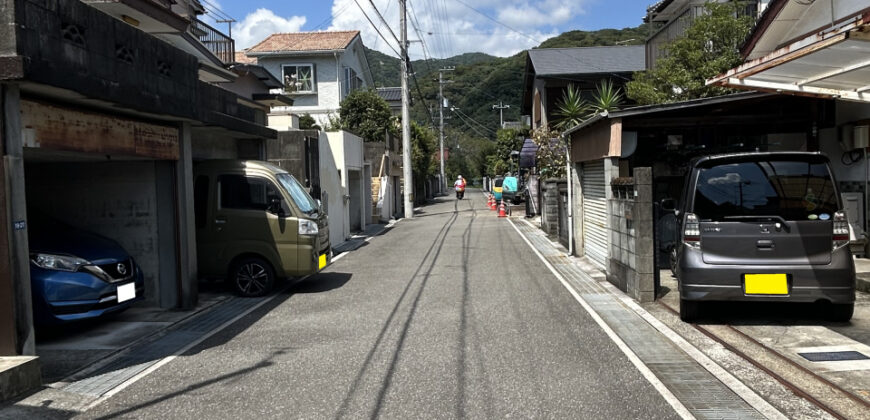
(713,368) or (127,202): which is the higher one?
(127,202)

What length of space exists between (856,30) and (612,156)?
4.55m

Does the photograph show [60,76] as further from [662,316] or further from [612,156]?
[612,156]

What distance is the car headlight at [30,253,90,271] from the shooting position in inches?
250

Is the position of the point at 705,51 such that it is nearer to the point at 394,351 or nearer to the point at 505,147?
the point at 394,351

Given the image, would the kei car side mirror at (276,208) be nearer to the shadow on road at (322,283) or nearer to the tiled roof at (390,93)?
the shadow on road at (322,283)

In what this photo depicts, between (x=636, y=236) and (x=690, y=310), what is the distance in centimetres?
150

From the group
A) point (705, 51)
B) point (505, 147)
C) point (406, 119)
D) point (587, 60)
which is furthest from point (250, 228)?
point (505, 147)

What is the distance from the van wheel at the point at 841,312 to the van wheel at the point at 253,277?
285 inches

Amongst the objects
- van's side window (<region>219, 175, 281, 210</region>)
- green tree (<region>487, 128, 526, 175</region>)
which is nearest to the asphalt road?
van's side window (<region>219, 175, 281, 210</region>)

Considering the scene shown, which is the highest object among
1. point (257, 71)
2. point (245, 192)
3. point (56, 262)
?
point (257, 71)

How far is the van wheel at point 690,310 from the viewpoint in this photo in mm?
6688

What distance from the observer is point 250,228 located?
9.41 meters

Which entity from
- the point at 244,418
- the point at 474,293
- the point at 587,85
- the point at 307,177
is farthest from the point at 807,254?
the point at 587,85

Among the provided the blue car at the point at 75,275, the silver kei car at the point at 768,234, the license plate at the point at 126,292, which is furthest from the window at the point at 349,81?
the silver kei car at the point at 768,234
